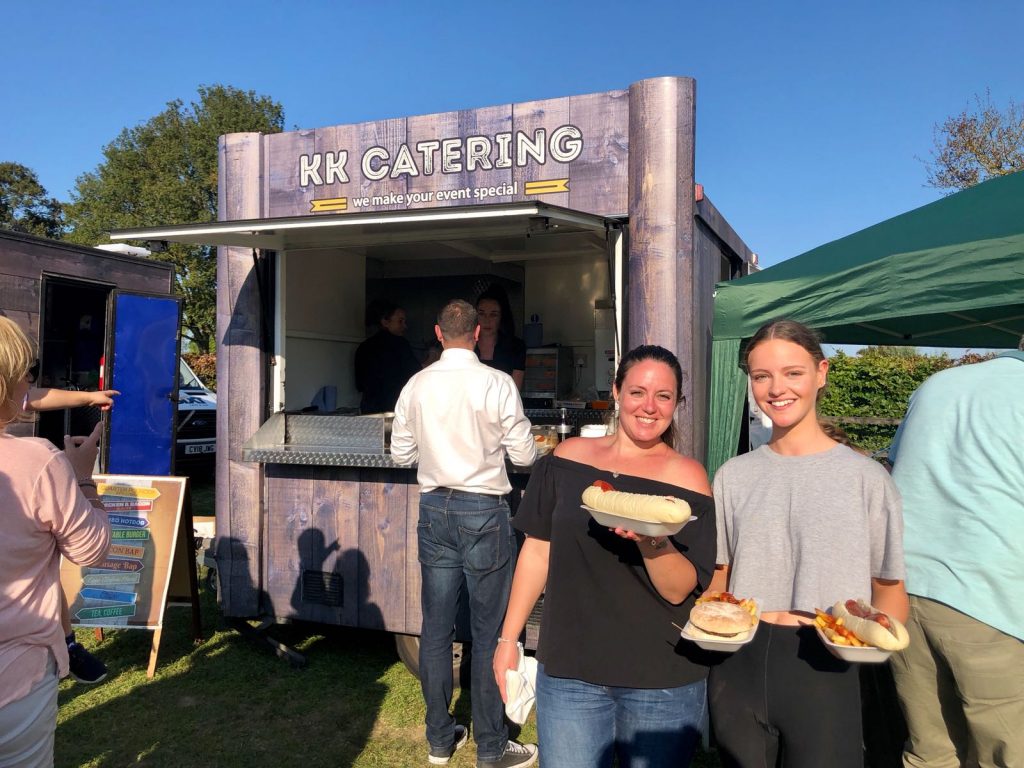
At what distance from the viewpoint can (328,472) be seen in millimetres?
4500

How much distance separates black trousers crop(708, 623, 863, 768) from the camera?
1.73 metres

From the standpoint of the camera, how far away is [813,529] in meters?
1.83

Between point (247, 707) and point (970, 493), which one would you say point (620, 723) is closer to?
point (970, 493)

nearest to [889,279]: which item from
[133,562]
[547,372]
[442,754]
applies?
[442,754]

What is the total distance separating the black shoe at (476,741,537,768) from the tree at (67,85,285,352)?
23.7m

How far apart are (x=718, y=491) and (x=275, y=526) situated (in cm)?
337

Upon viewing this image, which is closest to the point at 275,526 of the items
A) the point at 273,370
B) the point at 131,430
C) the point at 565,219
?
the point at 273,370

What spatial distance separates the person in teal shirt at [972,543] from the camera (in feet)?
6.71

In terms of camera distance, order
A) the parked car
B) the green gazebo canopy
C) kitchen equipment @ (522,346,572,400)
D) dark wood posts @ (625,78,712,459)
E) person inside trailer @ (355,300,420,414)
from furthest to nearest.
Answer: the parked car
kitchen equipment @ (522,346,572,400)
person inside trailer @ (355,300,420,414)
dark wood posts @ (625,78,712,459)
the green gazebo canopy

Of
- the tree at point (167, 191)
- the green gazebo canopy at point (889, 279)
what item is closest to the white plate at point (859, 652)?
the green gazebo canopy at point (889, 279)

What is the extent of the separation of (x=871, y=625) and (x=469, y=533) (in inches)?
78.8

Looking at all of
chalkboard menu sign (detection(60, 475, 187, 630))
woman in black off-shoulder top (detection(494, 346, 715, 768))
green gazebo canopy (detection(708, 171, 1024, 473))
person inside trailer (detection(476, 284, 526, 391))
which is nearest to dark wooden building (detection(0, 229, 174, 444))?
chalkboard menu sign (detection(60, 475, 187, 630))

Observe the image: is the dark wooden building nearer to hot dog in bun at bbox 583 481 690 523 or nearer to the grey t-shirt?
hot dog in bun at bbox 583 481 690 523

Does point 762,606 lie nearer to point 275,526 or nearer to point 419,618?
point 419,618
